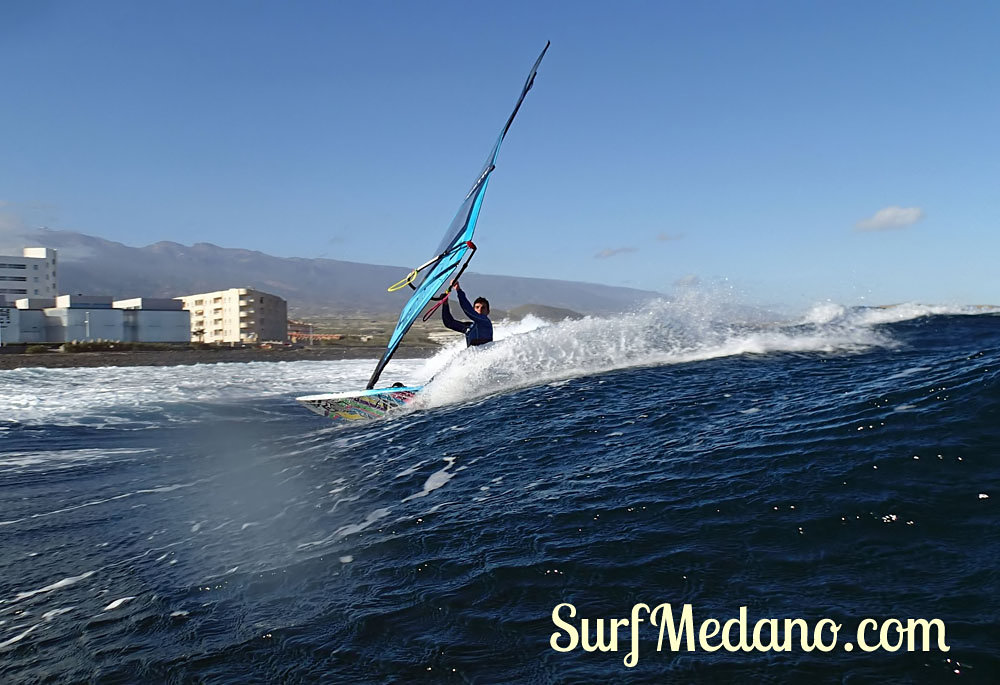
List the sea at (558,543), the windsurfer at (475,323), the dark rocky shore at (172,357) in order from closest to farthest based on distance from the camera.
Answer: the sea at (558,543)
the windsurfer at (475,323)
the dark rocky shore at (172,357)

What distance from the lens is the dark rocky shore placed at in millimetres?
29594

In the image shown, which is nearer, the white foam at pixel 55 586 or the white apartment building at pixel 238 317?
the white foam at pixel 55 586

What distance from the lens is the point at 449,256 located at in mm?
11805

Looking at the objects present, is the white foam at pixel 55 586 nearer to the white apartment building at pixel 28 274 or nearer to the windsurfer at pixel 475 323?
the windsurfer at pixel 475 323

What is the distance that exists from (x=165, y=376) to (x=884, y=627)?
2524 centimetres

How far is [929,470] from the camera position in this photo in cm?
465

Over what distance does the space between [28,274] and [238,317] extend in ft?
174

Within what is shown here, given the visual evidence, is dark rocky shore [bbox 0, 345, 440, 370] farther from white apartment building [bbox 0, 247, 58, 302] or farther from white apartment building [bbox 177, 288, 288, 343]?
white apartment building [bbox 0, 247, 58, 302]

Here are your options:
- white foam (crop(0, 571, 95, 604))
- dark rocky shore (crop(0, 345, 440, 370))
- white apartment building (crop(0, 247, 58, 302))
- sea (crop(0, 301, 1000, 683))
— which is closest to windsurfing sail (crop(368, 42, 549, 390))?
sea (crop(0, 301, 1000, 683))

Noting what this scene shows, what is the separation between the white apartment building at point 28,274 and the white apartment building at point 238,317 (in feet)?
131

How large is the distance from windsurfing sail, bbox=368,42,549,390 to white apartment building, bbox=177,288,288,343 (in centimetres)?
6271

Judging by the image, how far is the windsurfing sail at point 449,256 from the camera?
1148 cm

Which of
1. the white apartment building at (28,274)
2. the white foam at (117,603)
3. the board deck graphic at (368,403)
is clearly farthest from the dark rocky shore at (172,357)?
the white apartment building at (28,274)

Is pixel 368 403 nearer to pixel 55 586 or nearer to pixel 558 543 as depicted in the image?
pixel 55 586
